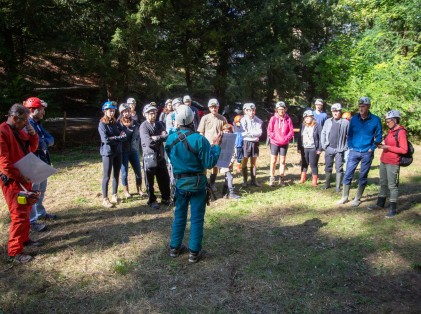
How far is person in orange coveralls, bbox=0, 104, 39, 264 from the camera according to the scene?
14.3 ft

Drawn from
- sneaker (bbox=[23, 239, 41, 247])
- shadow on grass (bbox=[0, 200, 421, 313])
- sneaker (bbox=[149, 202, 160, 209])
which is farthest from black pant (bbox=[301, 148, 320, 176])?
sneaker (bbox=[23, 239, 41, 247])

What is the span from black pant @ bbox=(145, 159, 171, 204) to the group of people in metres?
0.02

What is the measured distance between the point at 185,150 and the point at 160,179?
2.61m

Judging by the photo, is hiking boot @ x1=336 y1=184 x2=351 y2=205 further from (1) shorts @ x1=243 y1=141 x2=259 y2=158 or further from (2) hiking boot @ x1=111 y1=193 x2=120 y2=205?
(2) hiking boot @ x1=111 y1=193 x2=120 y2=205

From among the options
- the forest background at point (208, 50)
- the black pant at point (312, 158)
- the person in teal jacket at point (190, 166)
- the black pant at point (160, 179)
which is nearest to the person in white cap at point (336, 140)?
the black pant at point (312, 158)

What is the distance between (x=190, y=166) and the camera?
4.46 meters

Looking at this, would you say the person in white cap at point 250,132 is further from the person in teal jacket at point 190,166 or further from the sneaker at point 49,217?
the sneaker at point 49,217

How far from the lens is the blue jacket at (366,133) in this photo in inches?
253

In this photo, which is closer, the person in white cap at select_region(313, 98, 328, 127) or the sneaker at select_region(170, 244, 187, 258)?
the sneaker at select_region(170, 244, 187, 258)

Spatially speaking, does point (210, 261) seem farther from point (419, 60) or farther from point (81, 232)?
point (419, 60)

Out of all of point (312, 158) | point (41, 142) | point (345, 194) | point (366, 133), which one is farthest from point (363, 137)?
point (41, 142)

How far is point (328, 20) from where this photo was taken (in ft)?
68.2

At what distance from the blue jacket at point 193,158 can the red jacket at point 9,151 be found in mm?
→ 2029

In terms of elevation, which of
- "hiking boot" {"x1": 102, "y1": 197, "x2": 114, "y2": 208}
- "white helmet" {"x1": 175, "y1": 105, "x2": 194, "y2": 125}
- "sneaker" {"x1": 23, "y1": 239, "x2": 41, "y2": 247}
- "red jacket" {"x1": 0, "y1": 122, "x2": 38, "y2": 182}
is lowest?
"sneaker" {"x1": 23, "y1": 239, "x2": 41, "y2": 247}
